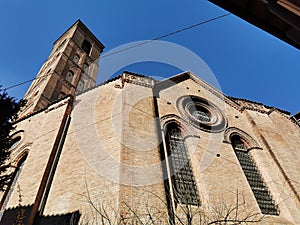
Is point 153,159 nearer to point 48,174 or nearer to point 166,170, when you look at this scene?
point 166,170

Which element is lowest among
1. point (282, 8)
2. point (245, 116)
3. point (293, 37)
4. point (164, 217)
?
point (164, 217)

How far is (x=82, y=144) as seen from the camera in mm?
7789

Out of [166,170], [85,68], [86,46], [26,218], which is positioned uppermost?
[86,46]

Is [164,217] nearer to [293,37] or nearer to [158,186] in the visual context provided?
[158,186]

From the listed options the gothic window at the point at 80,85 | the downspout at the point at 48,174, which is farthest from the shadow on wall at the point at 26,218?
the gothic window at the point at 80,85

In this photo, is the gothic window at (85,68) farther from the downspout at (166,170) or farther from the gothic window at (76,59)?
the downspout at (166,170)

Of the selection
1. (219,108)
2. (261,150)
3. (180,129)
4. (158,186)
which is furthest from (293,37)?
(219,108)

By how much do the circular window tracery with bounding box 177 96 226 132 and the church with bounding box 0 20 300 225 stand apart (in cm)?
5

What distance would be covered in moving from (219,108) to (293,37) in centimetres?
973

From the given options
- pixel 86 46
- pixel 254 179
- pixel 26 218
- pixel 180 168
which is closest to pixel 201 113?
pixel 254 179

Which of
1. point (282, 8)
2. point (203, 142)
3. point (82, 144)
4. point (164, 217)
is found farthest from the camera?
point (203, 142)

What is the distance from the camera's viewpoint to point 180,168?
7.77m

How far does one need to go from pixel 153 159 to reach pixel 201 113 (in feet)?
16.6

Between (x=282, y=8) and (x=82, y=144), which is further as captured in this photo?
(x=82, y=144)
